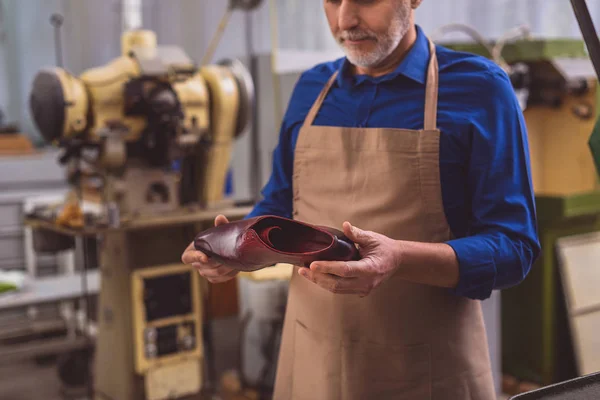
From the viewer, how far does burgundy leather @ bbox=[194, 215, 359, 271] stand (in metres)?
1.02

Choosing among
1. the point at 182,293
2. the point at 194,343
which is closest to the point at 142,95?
the point at 182,293

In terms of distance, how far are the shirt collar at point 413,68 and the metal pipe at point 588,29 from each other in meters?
0.39

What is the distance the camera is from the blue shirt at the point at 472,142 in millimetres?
1176

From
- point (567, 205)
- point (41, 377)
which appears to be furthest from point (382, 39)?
point (41, 377)

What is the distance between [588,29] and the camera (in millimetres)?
948

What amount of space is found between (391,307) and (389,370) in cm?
12

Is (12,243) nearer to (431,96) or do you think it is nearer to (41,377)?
(41,377)

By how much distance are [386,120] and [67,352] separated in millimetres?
2756

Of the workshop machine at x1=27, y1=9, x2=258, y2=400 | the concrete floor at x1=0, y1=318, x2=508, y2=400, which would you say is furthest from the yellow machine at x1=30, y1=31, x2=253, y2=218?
the concrete floor at x1=0, y1=318, x2=508, y2=400

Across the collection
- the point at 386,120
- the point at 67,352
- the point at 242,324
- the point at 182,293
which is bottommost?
the point at 67,352

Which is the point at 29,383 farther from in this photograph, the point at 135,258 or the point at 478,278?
the point at 478,278

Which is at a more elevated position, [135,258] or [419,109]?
[419,109]

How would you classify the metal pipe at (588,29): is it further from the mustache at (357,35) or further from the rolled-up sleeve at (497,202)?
the mustache at (357,35)

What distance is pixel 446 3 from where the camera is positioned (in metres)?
4.18
